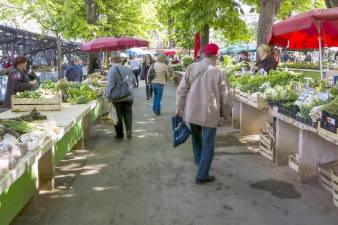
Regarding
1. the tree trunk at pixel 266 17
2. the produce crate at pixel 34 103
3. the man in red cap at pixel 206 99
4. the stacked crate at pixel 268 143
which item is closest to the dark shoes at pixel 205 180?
the man in red cap at pixel 206 99

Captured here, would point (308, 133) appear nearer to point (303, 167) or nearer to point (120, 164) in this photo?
point (303, 167)

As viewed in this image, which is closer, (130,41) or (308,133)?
(308,133)

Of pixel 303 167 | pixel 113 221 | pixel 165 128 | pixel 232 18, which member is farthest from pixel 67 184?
pixel 232 18

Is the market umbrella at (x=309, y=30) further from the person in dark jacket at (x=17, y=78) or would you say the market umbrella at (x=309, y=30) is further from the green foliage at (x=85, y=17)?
the green foliage at (x=85, y=17)

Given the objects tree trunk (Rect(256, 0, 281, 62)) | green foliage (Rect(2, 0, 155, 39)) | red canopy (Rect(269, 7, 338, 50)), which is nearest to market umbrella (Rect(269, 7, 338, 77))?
red canopy (Rect(269, 7, 338, 50))

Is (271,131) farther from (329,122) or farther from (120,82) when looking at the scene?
(120,82)

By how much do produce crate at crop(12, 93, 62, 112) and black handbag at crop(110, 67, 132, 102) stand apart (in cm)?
149

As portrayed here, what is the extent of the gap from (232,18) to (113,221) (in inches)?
482

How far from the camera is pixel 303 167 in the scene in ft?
20.1

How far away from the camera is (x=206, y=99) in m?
5.85

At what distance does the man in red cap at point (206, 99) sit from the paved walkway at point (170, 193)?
20.9 inches

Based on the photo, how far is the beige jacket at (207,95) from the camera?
5.84 metres

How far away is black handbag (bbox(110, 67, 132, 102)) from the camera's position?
8.64 m

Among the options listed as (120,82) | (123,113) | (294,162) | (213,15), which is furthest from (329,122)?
(213,15)
